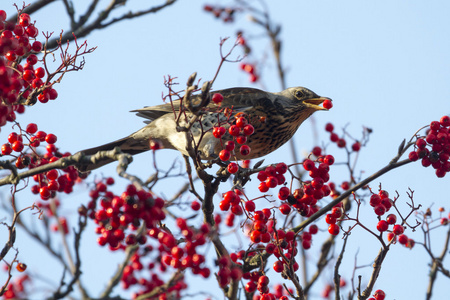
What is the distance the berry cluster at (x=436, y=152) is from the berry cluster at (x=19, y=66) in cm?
199

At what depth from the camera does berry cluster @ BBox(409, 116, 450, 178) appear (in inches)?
117

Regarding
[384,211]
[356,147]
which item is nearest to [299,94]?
[356,147]

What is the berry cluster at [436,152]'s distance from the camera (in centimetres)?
296

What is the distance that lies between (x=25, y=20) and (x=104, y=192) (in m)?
1.08

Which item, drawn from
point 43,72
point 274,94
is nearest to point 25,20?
point 43,72

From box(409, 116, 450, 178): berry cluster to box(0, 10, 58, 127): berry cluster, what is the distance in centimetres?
199

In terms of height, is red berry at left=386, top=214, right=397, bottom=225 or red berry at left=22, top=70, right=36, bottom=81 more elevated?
red berry at left=22, top=70, right=36, bottom=81

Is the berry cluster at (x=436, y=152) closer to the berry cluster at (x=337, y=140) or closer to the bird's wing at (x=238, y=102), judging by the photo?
the berry cluster at (x=337, y=140)

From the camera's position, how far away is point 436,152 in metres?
2.98

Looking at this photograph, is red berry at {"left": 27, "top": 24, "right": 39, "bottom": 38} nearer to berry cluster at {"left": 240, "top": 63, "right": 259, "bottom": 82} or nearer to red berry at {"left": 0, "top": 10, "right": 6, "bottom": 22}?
red berry at {"left": 0, "top": 10, "right": 6, "bottom": 22}

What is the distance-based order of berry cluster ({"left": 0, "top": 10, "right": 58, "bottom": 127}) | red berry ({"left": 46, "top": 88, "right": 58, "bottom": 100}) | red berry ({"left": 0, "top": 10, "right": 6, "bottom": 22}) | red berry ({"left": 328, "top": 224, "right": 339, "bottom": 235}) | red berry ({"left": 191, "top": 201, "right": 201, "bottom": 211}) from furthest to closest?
→ red berry ({"left": 191, "top": 201, "right": 201, "bottom": 211}), red berry ({"left": 328, "top": 224, "right": 339, "bottom": 235}), red berry ({"left": 46, "top": 88, "right": 58, "bottom": 100}), red berry ({"left": 0, "top": 10, "right": 6, "bottom": 22}), berry cluster ({"left": 0, "top": 10, "right": 58, "bottom": 127})

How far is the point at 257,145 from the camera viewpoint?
180 inches

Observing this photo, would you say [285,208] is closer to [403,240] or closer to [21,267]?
[403,240]

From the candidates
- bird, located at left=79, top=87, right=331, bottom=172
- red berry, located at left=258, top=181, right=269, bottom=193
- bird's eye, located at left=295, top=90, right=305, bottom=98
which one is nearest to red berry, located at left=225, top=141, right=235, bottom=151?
red berry, located at left=258, top=181, right=269, bottom=193
